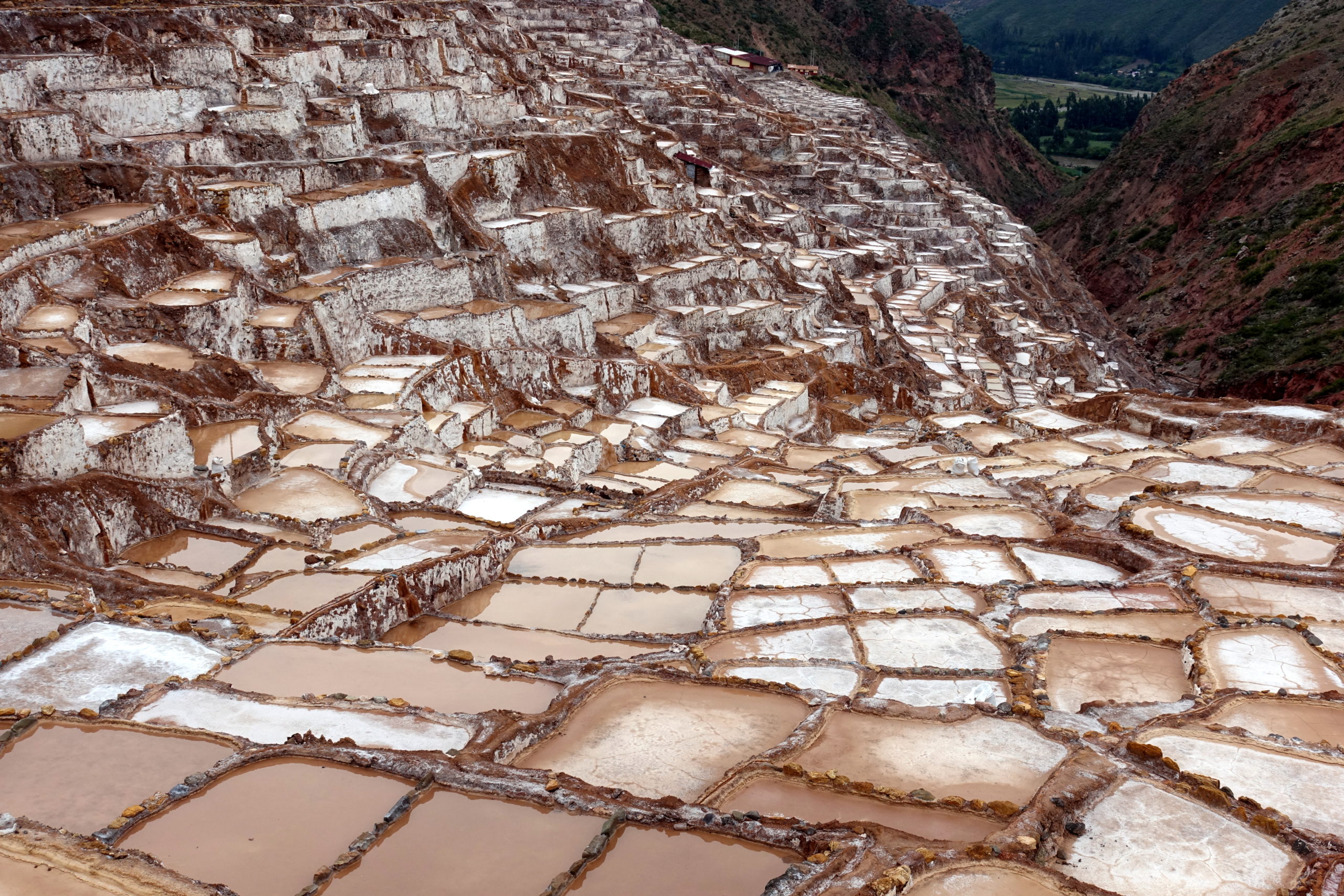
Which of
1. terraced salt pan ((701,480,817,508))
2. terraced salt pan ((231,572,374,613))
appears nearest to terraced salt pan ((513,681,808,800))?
terraced salt pan ((231,572,374,613))

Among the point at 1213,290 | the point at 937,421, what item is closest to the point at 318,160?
the point at 937,421

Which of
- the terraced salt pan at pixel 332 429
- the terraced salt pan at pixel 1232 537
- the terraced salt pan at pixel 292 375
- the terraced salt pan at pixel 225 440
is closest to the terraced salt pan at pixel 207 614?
the terraced salt pan at pixel 225 440

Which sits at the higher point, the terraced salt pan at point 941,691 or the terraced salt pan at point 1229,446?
the terraced salt pan at point 941,691

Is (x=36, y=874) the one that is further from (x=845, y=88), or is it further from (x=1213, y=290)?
(x=845, y=88)

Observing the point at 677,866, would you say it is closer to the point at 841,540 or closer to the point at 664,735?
the point at 664,735

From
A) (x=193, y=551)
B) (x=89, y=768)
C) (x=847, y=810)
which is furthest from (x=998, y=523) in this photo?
(x=89, y=768)

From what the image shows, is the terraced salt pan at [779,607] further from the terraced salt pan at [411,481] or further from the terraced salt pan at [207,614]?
the terraced salt pan at [411,481]
